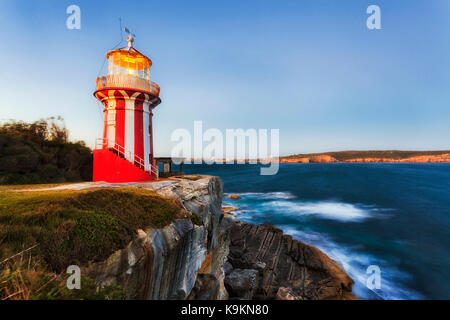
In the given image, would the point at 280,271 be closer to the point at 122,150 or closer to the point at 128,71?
the point at 122,150

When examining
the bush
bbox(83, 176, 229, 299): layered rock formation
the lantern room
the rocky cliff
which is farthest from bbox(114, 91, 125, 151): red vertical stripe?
the bush

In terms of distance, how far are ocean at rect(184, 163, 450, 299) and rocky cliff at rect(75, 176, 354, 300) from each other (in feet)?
10.4

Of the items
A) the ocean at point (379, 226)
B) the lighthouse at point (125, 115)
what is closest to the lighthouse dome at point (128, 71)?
the lighthouse at point (125, 115)

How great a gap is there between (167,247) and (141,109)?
9.08 metres

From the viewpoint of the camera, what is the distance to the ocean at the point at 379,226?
532 inches

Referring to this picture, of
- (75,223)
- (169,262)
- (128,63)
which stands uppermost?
(128,63)

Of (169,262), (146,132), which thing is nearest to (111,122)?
(146,132)

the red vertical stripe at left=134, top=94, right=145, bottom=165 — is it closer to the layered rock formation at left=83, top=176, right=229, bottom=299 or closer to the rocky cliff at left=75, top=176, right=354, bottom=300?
the rocky cliff at left=75, top=176, right=354, bottom=300

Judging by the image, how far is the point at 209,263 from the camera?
8.70m

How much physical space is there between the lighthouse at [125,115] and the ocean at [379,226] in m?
14.7

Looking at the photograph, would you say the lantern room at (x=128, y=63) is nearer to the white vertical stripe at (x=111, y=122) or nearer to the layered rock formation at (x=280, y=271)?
the white vertical stripe at (x=111, y=122)

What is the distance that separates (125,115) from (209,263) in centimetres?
893
